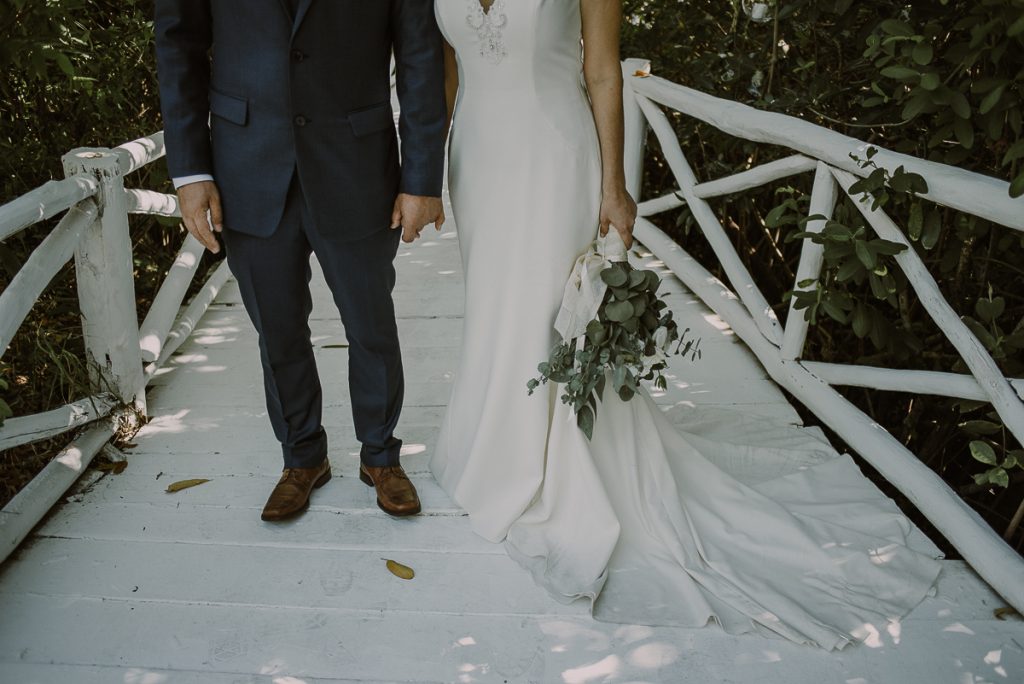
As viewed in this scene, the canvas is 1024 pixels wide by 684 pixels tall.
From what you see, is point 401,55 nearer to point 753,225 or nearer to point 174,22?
point 174,22

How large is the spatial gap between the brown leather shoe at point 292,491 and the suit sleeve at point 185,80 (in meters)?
0.91

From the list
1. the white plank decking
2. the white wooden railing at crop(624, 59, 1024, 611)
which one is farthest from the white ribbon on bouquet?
the white wooden railing at crop(624, 59, 1024, 611)

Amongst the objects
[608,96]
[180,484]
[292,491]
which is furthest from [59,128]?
[608,96]

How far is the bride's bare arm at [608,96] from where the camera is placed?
223 cm

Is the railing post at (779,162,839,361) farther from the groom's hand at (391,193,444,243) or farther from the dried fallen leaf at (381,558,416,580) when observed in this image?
the dried fallen leaf at (381,558,416,580)

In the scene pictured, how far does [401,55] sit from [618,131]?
23.0 inches

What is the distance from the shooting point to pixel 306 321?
2.53 meters

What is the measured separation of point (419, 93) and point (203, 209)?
24.0 inches

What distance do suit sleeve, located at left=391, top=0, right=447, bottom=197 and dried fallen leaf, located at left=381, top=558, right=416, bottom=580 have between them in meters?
0.96

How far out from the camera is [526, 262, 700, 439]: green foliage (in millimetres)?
2252

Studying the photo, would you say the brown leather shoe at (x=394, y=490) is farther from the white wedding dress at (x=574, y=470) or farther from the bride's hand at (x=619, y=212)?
the bride's hand at (x=619, y=212)

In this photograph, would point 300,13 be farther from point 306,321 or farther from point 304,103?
→ point 306,321

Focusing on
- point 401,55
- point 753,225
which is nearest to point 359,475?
point 401,55

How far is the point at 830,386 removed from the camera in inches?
125
